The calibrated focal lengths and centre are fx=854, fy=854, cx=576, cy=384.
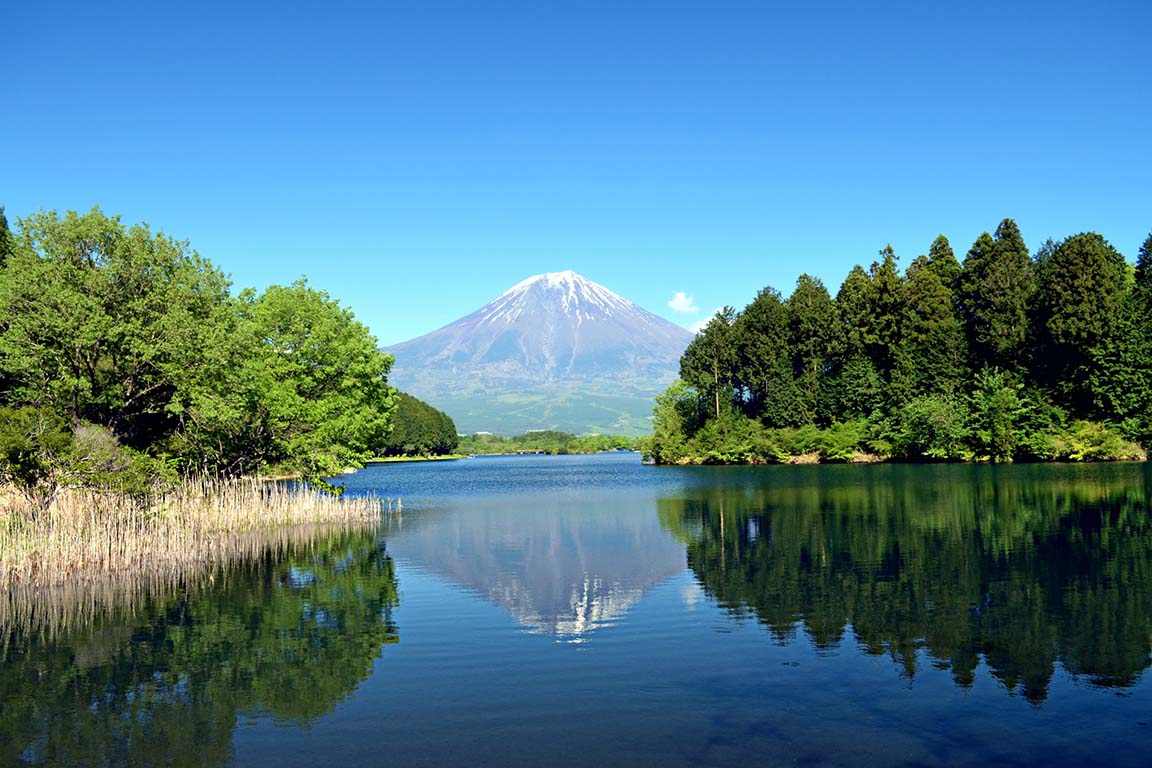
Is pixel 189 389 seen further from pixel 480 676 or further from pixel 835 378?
pixel 835 378

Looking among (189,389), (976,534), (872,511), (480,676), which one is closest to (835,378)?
(872,511)

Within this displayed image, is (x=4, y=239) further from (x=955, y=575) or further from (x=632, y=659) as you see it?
(x=955, y=575)

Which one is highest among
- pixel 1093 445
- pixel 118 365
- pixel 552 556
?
pixel 118 365

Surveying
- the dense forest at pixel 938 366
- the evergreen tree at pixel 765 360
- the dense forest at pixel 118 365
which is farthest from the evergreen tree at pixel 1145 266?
the dense forest at pixel 118 365

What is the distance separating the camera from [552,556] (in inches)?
1102

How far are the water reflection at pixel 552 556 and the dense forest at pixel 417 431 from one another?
11174 cm

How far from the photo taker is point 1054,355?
79.1 meters

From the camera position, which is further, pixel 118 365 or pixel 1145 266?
pixel 1145 266

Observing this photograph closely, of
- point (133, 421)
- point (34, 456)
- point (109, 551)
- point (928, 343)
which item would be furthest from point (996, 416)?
point (34, 456)

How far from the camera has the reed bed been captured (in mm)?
19828

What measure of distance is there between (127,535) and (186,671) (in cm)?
1187

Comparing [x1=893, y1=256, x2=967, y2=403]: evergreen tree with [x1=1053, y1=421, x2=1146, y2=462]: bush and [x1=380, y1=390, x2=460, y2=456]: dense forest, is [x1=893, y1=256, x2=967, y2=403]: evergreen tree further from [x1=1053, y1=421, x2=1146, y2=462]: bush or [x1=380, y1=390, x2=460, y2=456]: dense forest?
[x1=380, y1=390, x2=460, y2=456]: dense forest

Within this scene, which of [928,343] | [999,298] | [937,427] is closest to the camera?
[937,427]

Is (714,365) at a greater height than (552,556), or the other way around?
(714,365)
